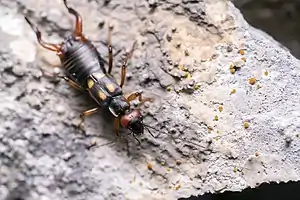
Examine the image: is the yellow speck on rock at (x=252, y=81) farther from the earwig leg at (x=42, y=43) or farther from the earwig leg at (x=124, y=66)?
the earwig leg at (x=42, y=43)

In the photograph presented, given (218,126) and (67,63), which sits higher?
(67,63)

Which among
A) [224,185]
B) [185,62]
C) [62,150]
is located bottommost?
[224,185]

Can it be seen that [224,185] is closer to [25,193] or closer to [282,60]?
[282,60]

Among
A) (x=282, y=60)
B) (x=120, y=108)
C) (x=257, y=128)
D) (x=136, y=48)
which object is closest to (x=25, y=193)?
(x=120, y=108)

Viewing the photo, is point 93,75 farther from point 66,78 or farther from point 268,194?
point 268,194

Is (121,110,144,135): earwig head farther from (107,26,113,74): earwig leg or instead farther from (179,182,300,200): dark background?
(179,182,300,200): dark background

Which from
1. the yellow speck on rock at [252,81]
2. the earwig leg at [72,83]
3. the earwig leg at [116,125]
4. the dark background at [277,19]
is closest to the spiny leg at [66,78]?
the earwig leg at [72,83]

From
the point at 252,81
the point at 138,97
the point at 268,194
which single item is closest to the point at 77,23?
the point at 138,97
